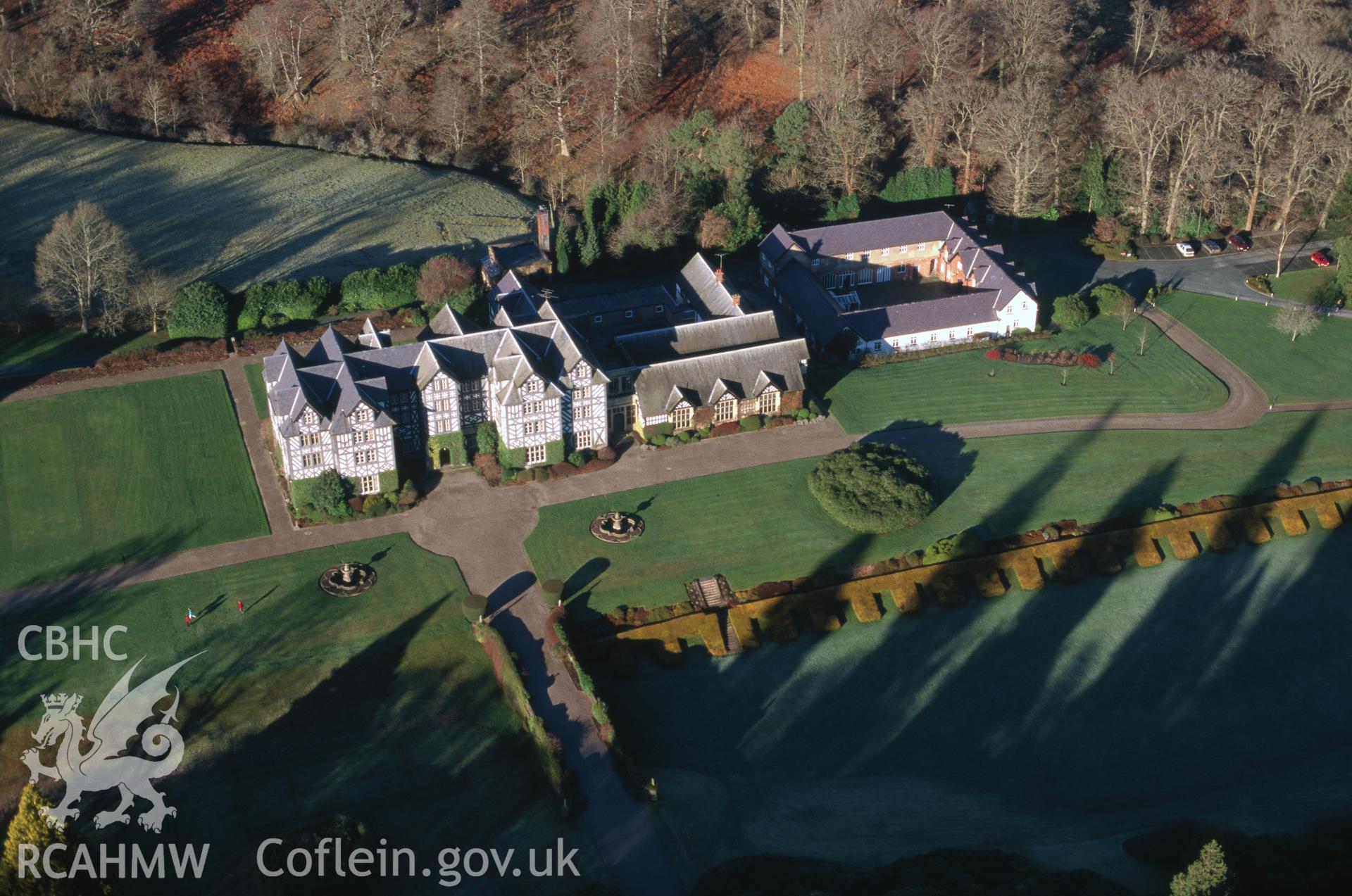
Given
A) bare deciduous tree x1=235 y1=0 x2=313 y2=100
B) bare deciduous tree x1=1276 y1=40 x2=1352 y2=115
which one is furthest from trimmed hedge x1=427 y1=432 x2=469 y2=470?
bare deciduous tree x1=1276 y1=40 x2=1352 y2=115

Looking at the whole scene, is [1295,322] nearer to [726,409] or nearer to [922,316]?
[922,316]

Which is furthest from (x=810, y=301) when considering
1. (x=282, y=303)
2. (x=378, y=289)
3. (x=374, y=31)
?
(x=374, y=31)

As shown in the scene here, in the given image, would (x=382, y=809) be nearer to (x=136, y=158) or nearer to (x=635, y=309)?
(x=635, y=309)

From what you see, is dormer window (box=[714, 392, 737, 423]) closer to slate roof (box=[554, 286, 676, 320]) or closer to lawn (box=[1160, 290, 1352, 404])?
slate roof (box=[554, 286, 676, 320])

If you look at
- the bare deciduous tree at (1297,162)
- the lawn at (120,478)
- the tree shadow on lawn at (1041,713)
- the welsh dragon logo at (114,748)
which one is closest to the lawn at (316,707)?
the welsh dragon logo at (114,748)

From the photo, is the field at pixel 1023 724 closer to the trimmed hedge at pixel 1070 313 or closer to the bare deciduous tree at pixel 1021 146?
the trimmed hedge at pixel 1070 313

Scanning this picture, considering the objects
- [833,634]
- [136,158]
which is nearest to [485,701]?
[833,634]
